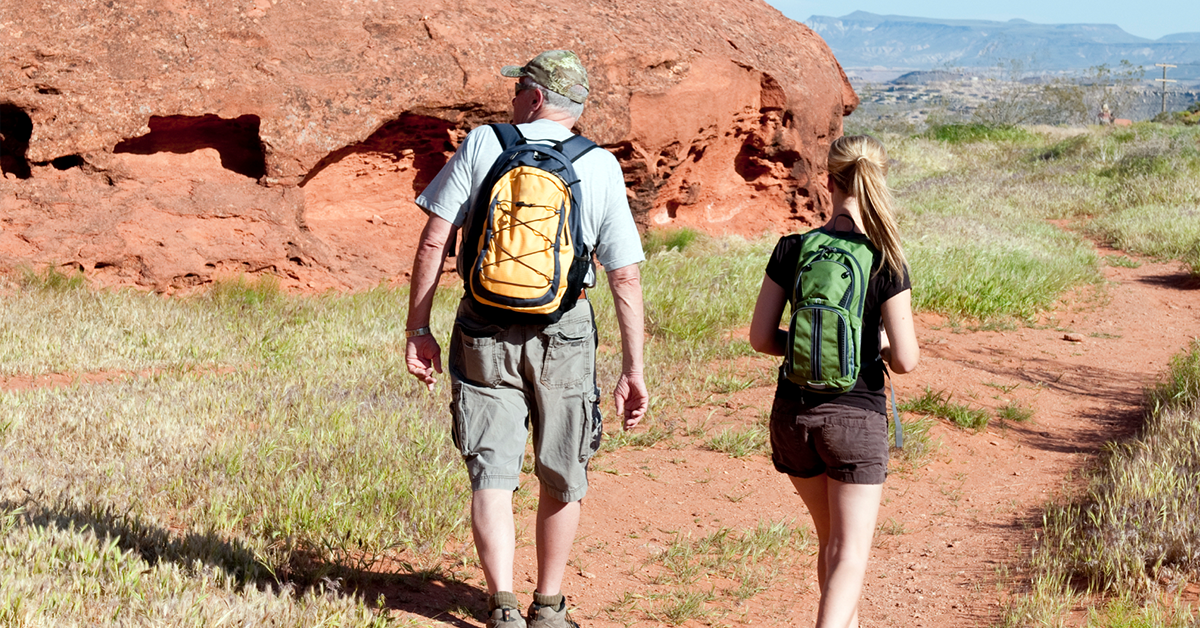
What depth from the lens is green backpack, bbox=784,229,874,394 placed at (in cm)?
260

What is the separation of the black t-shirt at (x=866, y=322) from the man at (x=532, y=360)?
16.1 inches

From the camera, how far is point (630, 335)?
9.61 ft

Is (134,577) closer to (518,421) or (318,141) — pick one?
(518,421)

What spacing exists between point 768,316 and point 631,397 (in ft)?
1.54

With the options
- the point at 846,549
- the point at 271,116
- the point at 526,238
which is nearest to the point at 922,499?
the point at 846,549

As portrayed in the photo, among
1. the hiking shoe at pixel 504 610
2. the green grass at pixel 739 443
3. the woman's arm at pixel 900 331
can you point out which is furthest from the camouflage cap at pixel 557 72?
the green grass at pixel 739 443

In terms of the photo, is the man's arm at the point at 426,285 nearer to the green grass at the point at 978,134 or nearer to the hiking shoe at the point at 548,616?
the hiking shoe at the point at 548,616

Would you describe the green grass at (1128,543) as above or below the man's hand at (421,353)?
below

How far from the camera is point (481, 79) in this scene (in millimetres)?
7922

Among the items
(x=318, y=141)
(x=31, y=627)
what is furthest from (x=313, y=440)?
(x=318, y=141)

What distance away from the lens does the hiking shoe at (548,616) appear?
2.99 m

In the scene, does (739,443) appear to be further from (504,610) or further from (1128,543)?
(504,610)

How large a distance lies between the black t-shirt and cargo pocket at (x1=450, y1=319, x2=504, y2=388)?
0.79 meters

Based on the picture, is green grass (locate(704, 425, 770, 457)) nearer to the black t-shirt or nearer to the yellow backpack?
the black t-shirt
